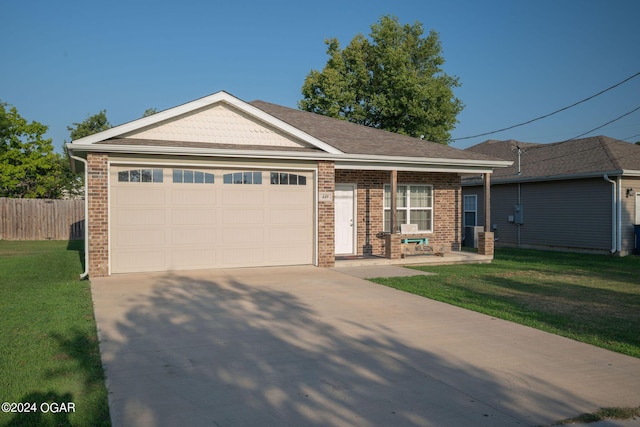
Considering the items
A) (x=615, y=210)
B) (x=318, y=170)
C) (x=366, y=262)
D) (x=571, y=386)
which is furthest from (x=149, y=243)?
(x=615, y=210)

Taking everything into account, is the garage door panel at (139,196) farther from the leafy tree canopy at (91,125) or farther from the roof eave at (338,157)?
the leafy tree canopy at (91,125)

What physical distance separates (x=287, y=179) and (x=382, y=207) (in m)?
3.95

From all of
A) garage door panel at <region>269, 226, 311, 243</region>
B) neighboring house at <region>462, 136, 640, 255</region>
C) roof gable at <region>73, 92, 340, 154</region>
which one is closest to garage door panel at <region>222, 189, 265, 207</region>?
garage door panel at <region>269, 226, 311, 243</region>

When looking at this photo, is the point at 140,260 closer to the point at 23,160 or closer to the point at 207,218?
the point at 207,218

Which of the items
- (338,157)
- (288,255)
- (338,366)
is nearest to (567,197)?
(338,157)

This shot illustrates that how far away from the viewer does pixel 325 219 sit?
544 inches

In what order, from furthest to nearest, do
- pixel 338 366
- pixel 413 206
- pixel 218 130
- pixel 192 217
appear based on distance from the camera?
pixel 413 206, pixel 218 130, pixel 192 217, pixel 338 366

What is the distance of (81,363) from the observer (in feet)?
18.2

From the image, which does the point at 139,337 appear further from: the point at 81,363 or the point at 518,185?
the point at 518,185

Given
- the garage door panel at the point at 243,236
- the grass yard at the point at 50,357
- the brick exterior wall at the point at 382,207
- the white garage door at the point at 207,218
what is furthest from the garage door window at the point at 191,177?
the brick exterior wall at the point at 382,207

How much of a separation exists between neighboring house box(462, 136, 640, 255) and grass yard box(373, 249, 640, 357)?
311cm

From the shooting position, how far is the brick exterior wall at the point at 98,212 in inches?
452

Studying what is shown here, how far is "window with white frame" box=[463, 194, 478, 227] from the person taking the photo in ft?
79.6

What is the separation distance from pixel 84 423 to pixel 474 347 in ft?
14.2
